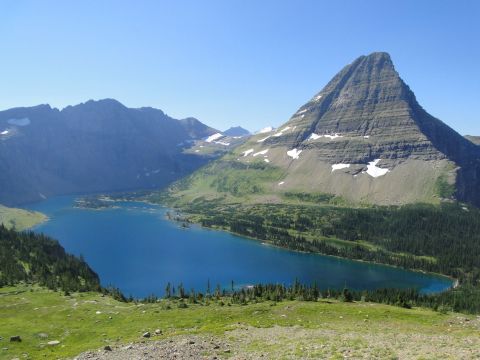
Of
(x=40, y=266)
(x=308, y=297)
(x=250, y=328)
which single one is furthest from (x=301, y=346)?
(x=40, y=266)

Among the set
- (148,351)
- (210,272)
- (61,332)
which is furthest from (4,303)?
(210,272)

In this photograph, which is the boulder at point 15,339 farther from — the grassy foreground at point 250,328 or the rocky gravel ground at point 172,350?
the rocky gravel ground at point 172,350

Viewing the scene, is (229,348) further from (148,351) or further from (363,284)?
(363,284)

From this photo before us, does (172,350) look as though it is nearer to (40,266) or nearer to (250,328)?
(250,328)

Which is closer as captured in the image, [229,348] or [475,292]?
[229,348]

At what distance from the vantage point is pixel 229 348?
39875 mm

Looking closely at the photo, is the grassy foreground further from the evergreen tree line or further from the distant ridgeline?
the distant ridgeline

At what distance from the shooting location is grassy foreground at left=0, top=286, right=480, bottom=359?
3718cm

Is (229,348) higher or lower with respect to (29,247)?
higher

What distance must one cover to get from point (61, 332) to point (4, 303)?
111ft

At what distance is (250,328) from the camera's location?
51.4 meters

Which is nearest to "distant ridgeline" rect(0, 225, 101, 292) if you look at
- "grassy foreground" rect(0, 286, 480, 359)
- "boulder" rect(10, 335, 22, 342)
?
"grassy foreground" rect(0, 286, 480, 359)

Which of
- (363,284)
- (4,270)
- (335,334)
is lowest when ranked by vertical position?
(363,284)

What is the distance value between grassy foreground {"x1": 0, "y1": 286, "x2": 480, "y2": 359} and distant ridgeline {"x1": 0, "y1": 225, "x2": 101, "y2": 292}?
2023cm
